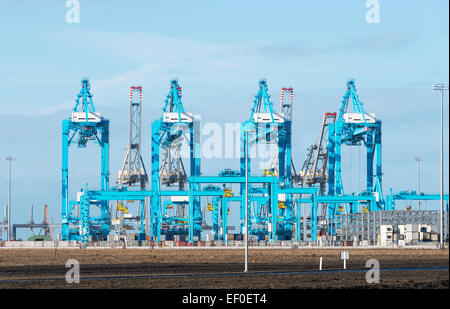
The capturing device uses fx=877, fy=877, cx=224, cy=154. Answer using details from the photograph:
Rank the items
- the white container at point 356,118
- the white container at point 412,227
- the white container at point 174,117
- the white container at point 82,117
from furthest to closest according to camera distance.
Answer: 1. the white container at point 356,118
2. the white container at point 174,117
3. the white container at point 82,117
4. the white container at point 412,227

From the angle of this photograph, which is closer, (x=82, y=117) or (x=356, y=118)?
(x=82, y=117)

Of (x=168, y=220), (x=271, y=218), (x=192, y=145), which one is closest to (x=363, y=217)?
(x=271, y=218)

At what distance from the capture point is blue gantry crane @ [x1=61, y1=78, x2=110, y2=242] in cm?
12181

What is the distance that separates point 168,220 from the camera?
142 metres

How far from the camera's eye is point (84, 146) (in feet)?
414

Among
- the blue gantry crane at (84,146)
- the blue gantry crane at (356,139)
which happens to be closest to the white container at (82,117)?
the blue gantry crane at (84,146)

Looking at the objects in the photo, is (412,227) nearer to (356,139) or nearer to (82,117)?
(356,139)

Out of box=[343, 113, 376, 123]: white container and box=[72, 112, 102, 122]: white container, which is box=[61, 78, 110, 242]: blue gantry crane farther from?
box=[343, 113, 376, 123]: white container

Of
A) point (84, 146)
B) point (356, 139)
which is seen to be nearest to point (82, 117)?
point (84, 146)

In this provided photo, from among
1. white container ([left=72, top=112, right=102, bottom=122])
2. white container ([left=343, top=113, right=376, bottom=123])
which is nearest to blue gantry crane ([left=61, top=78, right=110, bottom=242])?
white container ([left=72, top=112, right=102, bottom=122])

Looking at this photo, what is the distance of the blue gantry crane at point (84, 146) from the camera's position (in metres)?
122

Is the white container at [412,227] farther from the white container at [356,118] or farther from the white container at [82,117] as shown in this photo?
the white container at [82,117]
